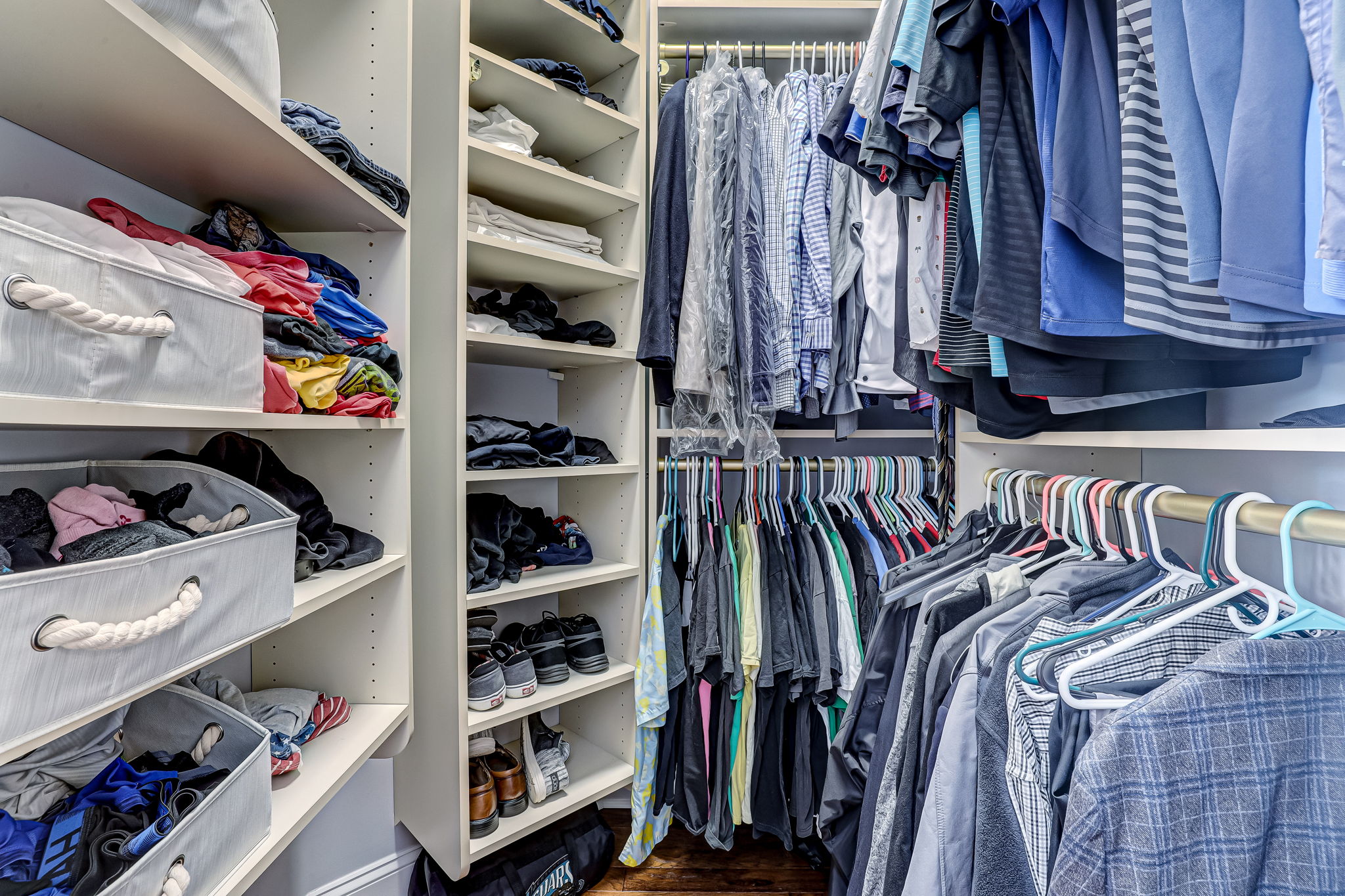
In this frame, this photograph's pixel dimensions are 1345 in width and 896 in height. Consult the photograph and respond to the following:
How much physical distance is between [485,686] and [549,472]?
1.59ft

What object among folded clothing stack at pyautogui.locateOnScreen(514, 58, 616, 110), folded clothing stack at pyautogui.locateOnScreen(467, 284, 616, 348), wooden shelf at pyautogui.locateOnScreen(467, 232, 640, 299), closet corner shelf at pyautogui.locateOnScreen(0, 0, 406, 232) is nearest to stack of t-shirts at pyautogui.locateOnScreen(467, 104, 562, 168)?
folded clothing stack at pyautogui.locateOnScreen(514, 58, 616, 110)

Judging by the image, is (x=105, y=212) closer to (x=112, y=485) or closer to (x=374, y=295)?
(x=112, y=485)

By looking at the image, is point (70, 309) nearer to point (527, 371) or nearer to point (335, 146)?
point (335, 146)

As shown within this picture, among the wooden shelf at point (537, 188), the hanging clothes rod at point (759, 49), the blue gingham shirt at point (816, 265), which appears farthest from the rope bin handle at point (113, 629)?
the hanging clothes rod at point (759, 49)

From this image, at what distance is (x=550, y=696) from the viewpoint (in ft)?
4.84

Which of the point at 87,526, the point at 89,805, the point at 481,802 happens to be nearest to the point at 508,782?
the point at 481,802

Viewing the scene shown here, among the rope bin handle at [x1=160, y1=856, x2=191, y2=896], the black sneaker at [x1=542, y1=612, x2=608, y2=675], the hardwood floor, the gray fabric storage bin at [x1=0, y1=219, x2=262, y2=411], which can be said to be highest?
the gray fabric storage bin at [x1=0, y1=219, x2=262, y2=411]

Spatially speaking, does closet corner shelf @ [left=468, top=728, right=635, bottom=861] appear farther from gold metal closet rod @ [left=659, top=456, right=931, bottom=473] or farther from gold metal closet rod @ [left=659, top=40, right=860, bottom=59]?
gold metal closet rod @ [left=659, top=40, right=860, bottom=59]

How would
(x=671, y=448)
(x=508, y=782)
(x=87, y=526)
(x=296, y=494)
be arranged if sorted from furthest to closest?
(x=671, y=448) → (x=508, y=782) → (x=296, y=494) → (x=87, y=526)

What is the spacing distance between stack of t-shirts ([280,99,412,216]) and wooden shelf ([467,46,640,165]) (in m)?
0.46

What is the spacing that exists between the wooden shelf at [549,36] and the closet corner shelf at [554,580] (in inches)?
52.2

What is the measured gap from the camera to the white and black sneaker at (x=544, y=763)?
1.50 meters

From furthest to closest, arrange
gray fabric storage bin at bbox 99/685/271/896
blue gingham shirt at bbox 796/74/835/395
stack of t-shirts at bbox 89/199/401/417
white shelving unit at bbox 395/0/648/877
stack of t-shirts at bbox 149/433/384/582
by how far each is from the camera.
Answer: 1. blue gingham shirt at bbox 796/74/835/395
2. white shelving unit at bbox 395/0/648/877
3. stack of t-shirts at bbox 149/433/384/582
4. stack of t-shirts at bbox 89/199/401/417
5. gray fabric storage bin at bbox 99/685/271/896

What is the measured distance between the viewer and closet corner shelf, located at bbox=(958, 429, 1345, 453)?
54 centimetres
